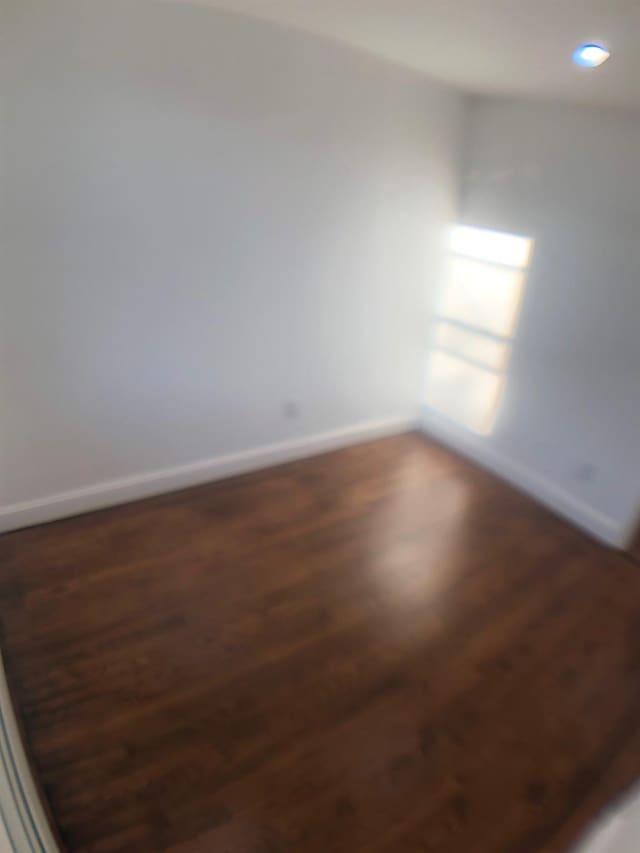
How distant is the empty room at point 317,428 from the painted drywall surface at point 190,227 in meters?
0.01

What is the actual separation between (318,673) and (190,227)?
2.10m

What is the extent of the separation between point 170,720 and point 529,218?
10.3ft

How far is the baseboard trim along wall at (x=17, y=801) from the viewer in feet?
4.31

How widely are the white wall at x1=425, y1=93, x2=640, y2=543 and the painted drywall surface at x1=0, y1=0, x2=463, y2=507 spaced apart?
0.39m

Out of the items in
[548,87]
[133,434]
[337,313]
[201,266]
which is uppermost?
[548,87]

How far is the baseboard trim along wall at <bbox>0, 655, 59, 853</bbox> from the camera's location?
1.31 metres

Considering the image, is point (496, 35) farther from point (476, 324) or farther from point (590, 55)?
point (476, 324)

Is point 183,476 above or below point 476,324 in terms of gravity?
below

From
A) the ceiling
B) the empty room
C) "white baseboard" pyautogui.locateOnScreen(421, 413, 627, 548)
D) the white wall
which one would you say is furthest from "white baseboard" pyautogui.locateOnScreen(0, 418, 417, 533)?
the ceiling

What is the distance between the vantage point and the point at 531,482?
353 cm

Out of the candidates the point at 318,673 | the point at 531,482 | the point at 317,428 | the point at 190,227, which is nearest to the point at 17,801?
the point at 318,673

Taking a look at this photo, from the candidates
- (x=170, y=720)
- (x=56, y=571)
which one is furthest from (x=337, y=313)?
(x=170, y=720)

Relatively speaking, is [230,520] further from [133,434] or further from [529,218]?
[529,218]

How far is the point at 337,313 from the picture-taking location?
3.40 metres
